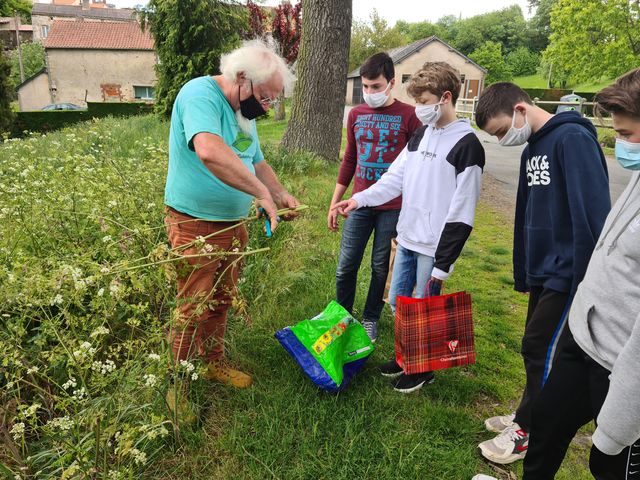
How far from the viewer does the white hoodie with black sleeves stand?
2436mm

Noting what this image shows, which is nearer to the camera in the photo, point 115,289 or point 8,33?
point 115,289

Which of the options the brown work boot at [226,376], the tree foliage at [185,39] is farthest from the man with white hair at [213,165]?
the tree foliage at [185,39]

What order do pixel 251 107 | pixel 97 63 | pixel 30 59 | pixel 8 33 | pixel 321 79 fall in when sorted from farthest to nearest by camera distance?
pixel 8 33, pixel 30 59, pixel 97 63, pixel 321 79, pixel 251 107

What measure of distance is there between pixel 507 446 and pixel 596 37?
114 feet

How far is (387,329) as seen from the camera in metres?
3.58

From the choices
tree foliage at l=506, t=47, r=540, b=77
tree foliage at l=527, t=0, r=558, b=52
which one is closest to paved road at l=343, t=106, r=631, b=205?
tree foliage at l=506, t=47, r=540, b=77

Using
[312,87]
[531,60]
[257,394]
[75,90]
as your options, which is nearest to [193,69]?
[312,87]

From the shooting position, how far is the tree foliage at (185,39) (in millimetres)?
14484

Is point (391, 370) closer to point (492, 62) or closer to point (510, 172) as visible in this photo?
point (510, 172)

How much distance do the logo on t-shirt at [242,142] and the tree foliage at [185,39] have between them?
13.4 m

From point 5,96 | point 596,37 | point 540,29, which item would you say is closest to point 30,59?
point 5,96

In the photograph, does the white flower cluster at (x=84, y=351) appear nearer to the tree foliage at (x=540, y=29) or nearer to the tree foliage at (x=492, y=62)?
the tree foliage at (x=492, y=62)

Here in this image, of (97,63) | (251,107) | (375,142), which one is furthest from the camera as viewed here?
(97,63)

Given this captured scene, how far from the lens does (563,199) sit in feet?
6.56
